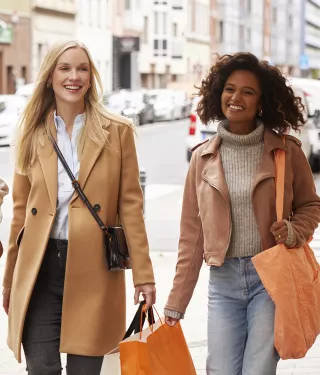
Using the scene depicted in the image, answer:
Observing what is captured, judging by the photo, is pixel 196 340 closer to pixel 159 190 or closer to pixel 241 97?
pixel 241 97

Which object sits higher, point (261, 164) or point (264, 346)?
point (261, 164)

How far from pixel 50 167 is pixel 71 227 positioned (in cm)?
26

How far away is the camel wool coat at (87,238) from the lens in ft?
16.2

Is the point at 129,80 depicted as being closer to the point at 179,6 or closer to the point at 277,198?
the point at 179,6

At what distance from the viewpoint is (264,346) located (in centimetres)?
480

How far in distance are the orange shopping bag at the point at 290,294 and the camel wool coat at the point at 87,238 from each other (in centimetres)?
55

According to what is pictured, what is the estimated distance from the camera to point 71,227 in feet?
16.2

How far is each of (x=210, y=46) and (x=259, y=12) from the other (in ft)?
81.2

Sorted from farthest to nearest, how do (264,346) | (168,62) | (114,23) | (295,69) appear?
(295,69) → (168,62) → (114,23) → (264,346)

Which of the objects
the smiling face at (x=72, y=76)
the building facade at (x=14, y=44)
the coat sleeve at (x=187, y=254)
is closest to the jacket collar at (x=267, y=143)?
the coat sleeve at (x=187, y=254)

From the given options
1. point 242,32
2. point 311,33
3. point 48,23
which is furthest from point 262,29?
point 48,23

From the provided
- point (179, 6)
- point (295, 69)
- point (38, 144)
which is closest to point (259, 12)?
point (295, 69)

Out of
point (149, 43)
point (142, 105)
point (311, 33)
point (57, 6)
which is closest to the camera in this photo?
point (142, 105)

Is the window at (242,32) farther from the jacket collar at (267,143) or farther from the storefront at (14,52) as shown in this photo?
the jacket collar at (267,143)
